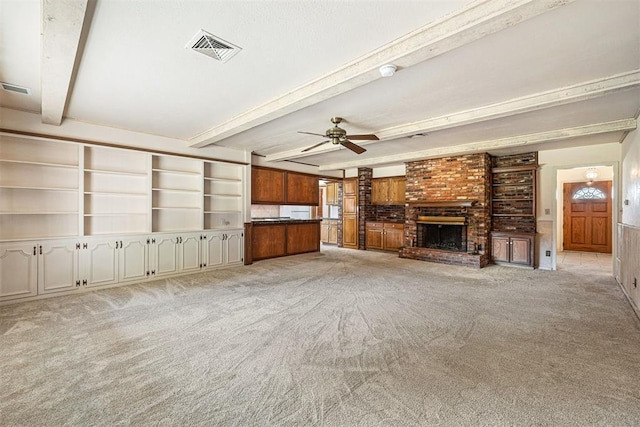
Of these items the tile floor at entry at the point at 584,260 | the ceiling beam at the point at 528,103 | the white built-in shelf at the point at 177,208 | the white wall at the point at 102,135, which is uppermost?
the ceiling beam at the point at 528,103

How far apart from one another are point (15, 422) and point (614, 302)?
620cm

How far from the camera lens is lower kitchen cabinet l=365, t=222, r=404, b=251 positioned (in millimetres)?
8461

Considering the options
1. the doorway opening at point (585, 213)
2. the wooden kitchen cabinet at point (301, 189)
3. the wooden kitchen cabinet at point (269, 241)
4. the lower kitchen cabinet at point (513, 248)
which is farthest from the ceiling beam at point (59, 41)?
the doorway opening at point (585, 213)

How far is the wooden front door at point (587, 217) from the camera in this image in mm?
8422

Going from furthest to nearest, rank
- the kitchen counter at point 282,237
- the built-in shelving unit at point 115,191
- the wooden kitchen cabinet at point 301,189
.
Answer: the wooden kitchen cabinet at point 301,189 < the kitchen counter at point 282,237 < the built-in shelving unit at point 115,191

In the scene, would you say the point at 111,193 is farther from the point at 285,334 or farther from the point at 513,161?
the point at 513,161

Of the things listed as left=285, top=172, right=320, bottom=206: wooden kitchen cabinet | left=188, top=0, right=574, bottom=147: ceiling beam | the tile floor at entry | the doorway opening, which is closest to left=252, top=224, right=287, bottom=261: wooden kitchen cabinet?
left=285, top=172, right=320, bottom=206: wooden kitchen cabinet

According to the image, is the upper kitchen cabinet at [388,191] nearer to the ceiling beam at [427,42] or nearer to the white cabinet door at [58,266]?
the ceiling beam at [427,42]

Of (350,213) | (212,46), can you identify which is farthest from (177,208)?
(350,213)

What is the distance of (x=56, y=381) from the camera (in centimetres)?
208

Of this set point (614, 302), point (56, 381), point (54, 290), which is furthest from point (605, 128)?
point (54, 290)

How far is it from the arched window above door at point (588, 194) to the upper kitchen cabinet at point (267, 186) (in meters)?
9.01

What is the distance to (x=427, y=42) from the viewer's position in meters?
2.24

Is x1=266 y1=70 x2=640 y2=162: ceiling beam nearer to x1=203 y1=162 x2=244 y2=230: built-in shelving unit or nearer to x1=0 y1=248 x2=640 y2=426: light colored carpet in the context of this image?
x1=0 y1=248 x2=640 y2=426: light colored carpet
